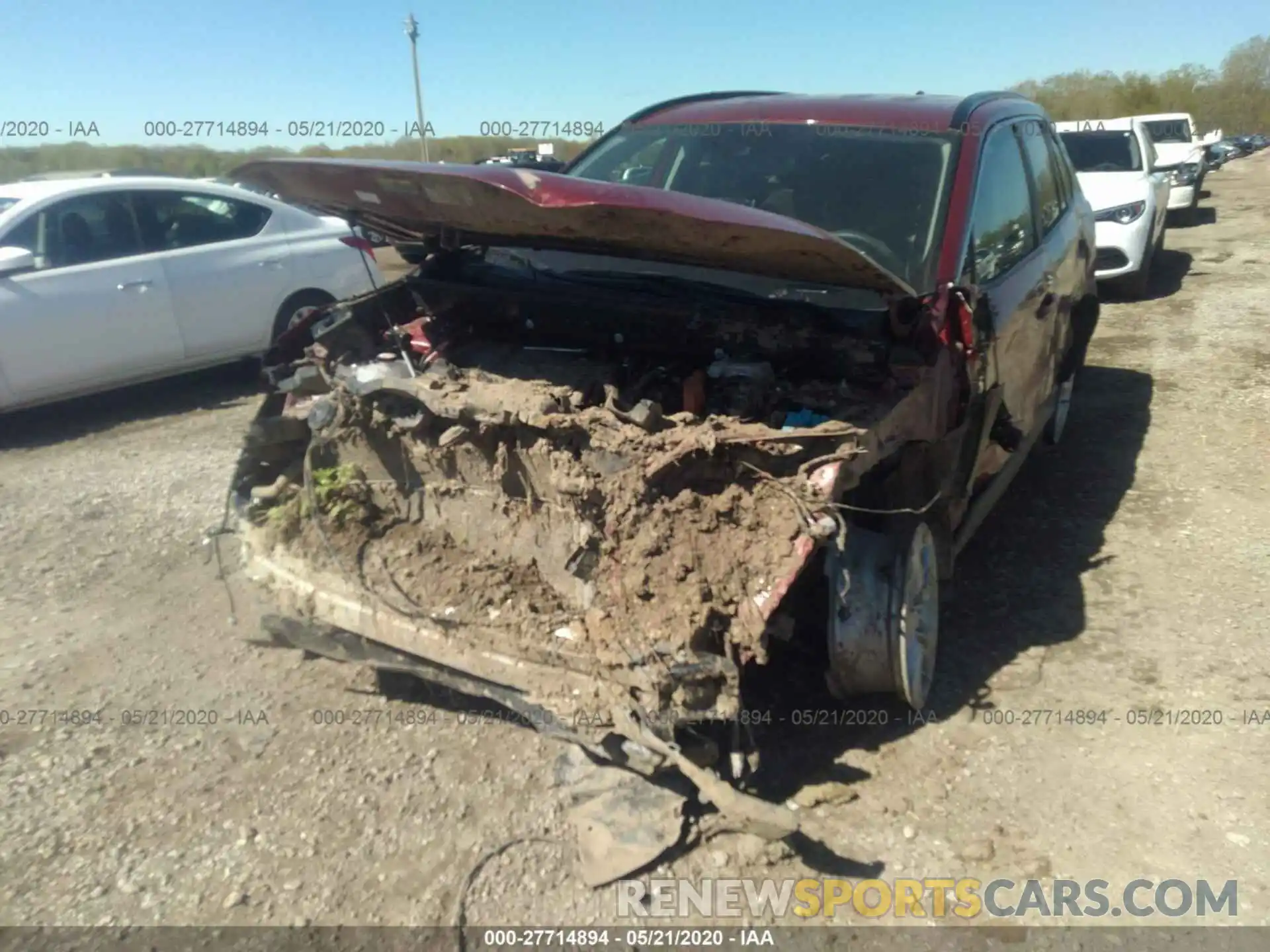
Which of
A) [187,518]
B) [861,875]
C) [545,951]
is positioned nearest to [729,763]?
[861,875]

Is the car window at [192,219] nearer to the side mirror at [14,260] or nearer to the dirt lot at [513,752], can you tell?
the side mirror at [14,260]

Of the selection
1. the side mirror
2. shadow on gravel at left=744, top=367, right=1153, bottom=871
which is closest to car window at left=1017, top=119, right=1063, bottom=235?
shadow on gravel at left=744, top=367, right=1153, bottom=871

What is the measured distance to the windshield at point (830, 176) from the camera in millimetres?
3551

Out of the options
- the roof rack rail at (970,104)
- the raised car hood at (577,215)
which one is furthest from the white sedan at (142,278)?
the roof rack rail at (970,104)

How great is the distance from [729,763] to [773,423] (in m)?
0.99

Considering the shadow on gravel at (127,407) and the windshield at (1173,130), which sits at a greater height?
the windshield at (1173,130)

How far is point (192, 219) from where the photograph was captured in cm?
709

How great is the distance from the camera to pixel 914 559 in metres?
3.10

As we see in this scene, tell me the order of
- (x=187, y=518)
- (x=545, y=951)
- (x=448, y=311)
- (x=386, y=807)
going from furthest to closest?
(x=187, y=518) < (x=448, y=311) < (x=386, y=807) < (x=545, y=951)

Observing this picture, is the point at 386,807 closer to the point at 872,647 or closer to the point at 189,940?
the point at 189,940

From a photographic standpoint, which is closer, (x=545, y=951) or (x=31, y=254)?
(x=545, y=951)

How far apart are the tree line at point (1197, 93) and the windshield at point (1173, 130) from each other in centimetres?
2740

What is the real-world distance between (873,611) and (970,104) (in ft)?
7.91

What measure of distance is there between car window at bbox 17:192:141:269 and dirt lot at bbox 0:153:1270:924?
2.02m
